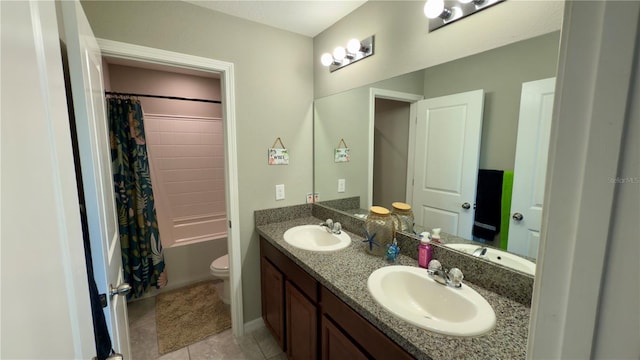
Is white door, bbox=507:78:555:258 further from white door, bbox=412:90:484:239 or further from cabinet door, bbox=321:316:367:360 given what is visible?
cabinet door, bbox=321:316:367:360

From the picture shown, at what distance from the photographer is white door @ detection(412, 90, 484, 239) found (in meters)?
1.23

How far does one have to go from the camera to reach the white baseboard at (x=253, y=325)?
6.83 feet

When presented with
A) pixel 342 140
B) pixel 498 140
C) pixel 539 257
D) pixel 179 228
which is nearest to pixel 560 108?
pixel 539 257

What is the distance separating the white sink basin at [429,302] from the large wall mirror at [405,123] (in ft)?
1.04

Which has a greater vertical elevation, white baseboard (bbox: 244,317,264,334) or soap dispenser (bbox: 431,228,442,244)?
soap dispenser (bbox: 431,228,442,244)

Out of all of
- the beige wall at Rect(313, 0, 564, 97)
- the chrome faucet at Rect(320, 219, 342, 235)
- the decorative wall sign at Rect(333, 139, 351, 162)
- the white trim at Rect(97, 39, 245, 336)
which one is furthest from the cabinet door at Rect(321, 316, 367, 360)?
the beige wall at Rect(313, 0, 564, 97)

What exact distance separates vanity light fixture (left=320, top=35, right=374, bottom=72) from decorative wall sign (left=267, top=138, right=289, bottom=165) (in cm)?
69

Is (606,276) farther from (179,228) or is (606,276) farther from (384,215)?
(179,228)

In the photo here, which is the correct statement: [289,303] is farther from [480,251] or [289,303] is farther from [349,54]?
[349,54]

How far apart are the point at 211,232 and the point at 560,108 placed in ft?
11.7

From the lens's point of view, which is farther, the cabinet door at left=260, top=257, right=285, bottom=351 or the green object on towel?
the cabinet door at left=260, top=257, right=285, bottom=351

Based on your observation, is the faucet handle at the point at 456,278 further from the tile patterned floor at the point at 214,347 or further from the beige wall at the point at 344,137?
the tile patterned floor at the point at 214,347

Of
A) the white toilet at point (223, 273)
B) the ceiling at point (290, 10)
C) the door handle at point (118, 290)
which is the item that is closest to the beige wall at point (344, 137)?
the ceiling at point (290, 10)

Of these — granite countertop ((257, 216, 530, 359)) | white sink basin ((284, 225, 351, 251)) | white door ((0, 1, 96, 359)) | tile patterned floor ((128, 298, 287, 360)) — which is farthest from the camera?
tile patterned floor ((128, 298, 287, 360))
